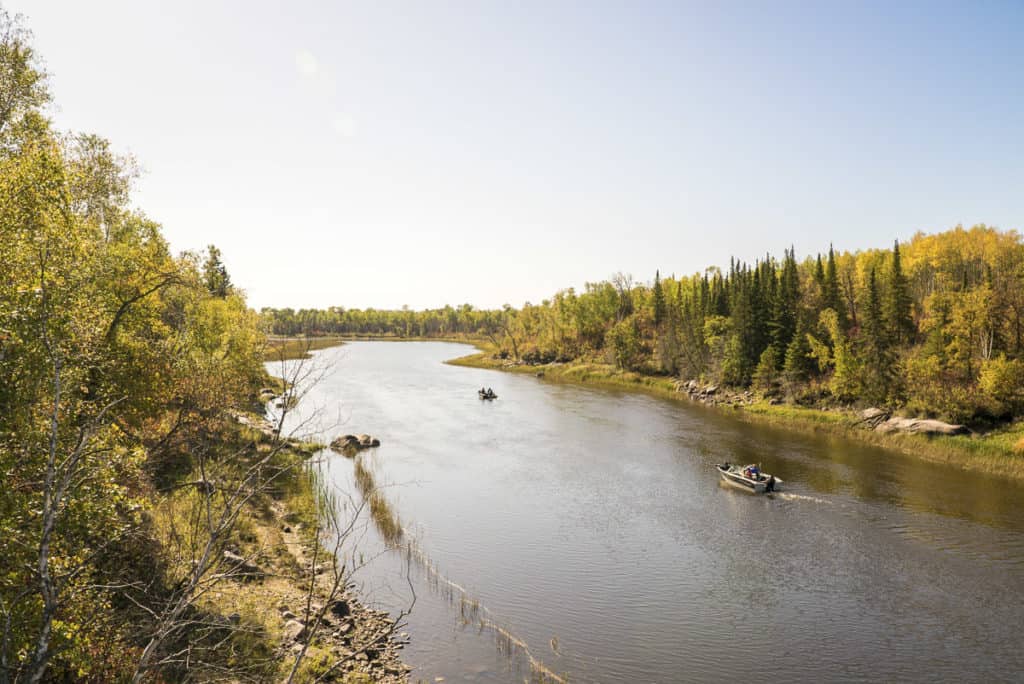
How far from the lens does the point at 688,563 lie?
→ 29.0m

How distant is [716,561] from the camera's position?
29.3 metres

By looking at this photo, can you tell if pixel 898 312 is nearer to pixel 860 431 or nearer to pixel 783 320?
pixel 783 320

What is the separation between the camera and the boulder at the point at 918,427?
5147 cm

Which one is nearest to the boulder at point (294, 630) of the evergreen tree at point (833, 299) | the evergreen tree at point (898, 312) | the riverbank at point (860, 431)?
the riverbank at point (860, 431)

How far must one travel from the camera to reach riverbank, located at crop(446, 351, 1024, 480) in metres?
46.1

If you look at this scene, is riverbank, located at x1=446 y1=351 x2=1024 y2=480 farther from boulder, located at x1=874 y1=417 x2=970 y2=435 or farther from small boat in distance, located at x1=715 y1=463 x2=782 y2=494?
small boat in distance, located at x1=715 y1=463 x2=782 y2=494

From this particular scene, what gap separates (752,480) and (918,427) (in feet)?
84.5

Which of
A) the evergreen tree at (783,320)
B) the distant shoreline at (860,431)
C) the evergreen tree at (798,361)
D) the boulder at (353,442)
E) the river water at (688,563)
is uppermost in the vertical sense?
the evergreen tree at (783,320)

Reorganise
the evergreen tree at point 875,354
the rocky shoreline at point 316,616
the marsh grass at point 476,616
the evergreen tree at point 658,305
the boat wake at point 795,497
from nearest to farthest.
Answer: the rocky shoreline at point 316,616 → the marsh grass at point 476,616 → the boat wake at point 795,497 → the evergreen tree at point 875,354 → the evergreen tree at point 658,305

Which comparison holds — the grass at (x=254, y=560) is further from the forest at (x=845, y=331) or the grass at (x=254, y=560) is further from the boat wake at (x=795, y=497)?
the forest at (x=845, y=331)

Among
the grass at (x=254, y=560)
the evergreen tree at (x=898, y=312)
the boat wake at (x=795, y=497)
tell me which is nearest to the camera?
the grass at (x=254, y=560)

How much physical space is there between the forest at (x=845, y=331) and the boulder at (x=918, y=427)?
5.27ft

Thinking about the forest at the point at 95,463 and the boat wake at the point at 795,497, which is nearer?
the forest at the point at 95,463

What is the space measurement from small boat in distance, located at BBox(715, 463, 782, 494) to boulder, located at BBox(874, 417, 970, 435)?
21.6 metres
